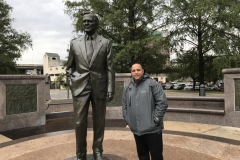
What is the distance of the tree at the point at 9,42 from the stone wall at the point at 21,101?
18627 mm

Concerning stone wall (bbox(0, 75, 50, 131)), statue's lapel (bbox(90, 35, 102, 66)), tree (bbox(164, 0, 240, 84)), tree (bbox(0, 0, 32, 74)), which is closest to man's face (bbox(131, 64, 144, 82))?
statue's lapel (bbox(90, 35, 102, 66))

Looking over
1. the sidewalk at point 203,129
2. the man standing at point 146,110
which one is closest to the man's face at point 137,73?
the man standing at point 146,110

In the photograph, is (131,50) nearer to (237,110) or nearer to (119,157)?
(237,110)

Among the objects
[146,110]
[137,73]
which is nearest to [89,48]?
[137,73]

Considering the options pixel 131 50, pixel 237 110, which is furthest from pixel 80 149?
pixel 131 50

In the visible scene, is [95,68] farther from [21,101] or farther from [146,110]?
[21,101]

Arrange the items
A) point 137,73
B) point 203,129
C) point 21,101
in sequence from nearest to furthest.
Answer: point 137,73 < point 203,129 < point 21,101

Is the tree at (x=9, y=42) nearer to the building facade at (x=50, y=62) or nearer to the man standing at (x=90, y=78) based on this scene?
the man standing at (x=90, y=78)

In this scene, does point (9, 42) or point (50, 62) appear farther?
point (50, 62)

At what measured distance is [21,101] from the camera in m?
8.49

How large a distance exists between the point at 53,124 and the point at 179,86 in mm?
42075

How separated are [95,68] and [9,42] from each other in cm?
2559

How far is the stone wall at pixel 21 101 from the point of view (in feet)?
26.5

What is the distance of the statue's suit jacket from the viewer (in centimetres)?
389
